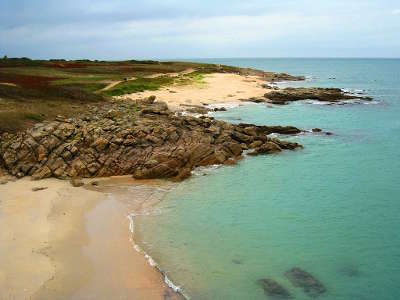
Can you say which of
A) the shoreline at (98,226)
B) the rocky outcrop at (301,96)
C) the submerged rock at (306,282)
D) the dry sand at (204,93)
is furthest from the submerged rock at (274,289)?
the rocky outcrop at (301,96)

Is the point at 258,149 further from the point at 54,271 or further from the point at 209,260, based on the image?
the point at 54,271

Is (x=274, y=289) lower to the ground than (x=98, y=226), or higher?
lower

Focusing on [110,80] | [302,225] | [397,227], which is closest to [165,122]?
[302,225]

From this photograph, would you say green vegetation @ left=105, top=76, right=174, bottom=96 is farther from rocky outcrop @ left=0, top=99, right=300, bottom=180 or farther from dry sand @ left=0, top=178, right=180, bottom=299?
dry sand @ left=0, top=178, right=180, bottom=299

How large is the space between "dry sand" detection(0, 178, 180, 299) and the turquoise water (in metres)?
0.95

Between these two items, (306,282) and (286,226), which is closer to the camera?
(306,282)

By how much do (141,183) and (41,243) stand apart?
7924 millimetres

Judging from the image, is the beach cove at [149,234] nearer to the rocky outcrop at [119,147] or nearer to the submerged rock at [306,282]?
the submerged rock at [306,282]

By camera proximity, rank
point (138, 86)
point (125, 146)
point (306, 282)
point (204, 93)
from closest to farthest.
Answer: point (306, 282) → point (125, 146) → point (138, 86) → point (204, 93)

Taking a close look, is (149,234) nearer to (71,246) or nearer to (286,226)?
(71,246)

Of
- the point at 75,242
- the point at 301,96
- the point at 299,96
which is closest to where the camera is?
the point at 75,242

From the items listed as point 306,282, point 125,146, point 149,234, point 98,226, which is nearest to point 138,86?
point 125,146

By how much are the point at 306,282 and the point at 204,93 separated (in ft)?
147

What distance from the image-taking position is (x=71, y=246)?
49.7 ft
